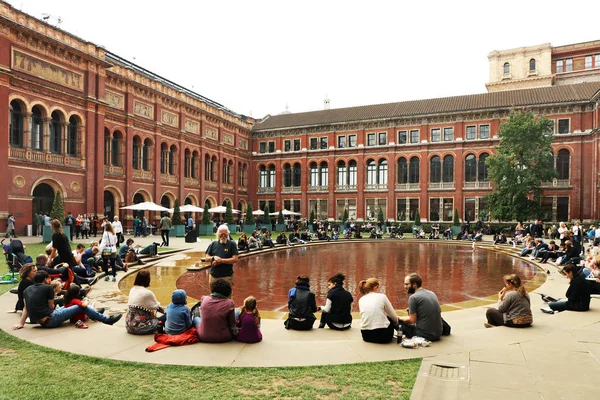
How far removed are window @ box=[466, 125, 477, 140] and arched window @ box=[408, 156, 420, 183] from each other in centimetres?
589

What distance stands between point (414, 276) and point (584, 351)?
239 cm

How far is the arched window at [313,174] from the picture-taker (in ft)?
165

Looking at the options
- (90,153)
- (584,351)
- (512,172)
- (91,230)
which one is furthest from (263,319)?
(512,172)

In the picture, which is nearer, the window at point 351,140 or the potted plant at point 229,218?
the potted plant at point 229,218

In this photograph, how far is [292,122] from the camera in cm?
5241

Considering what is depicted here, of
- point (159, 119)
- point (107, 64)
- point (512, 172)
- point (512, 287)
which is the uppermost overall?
point (107, 64)

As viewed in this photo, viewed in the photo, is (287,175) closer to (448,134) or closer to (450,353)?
(448,134)

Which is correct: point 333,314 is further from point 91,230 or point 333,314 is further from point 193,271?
point 91,230

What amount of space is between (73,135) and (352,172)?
30.8 meters

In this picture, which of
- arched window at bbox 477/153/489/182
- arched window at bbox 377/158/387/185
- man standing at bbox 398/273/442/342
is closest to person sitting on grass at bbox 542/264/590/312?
man standing at bbox 398/273/442/342

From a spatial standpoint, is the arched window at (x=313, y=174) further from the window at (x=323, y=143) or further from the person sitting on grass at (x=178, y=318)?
the person sitting on grass at (x=178, y=318)

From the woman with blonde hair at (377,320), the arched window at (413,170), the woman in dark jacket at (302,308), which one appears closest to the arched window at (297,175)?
the arched window at (413,170)

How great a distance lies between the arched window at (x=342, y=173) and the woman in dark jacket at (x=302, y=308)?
42.5 meters

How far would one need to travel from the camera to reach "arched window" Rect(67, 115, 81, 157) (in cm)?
2733
